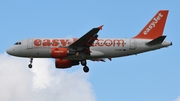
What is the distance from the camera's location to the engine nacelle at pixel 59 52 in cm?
6219

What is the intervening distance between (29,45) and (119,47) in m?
11.7

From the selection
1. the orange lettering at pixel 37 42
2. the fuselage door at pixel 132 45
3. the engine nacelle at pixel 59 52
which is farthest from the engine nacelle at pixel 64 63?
the fuselage door at pixel 132 45

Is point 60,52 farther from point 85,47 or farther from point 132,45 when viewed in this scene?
point 132,45

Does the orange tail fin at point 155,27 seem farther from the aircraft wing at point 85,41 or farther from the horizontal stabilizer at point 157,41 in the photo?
the aircraft wing at point 85,41

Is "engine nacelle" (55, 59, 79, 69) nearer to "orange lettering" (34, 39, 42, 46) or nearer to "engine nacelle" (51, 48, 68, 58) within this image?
"orange lettering" (34, 39, 42, 46)

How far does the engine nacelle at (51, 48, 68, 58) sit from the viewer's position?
6219cm

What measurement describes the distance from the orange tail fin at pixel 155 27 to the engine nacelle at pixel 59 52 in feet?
35.4

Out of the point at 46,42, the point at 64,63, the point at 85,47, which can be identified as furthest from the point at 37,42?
the point at 85,47

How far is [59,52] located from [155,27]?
14.4 metres

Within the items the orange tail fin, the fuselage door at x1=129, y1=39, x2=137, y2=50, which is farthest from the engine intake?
the orange tail fin

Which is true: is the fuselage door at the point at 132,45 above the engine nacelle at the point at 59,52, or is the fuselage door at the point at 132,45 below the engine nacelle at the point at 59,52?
above

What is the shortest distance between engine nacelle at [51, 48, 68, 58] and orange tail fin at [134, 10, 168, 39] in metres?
10.8

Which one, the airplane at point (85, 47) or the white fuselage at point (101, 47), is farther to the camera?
the white fuselage at point (101, 47)

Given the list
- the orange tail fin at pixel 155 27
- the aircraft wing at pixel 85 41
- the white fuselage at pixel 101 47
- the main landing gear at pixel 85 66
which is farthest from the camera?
the orange tail fin at pixel 155 27
